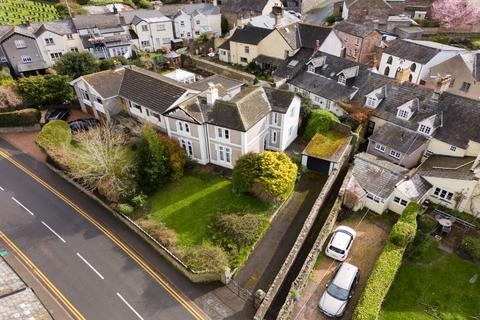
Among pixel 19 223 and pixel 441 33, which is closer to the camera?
pixel 19 223

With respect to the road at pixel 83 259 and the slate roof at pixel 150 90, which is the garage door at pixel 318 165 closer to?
the slate roof at pixel 150 90

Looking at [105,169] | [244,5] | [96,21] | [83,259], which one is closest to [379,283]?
[83,259]

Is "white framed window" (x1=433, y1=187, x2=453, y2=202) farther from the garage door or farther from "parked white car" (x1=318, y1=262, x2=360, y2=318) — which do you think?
"parked white car" (x1=318, y1=262, x2=360, y2=318)

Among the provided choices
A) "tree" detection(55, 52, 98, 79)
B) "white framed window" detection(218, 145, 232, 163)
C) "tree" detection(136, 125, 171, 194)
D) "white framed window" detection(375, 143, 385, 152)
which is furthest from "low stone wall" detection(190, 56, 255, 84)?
"tree" detection(136, 125, 171, 194)

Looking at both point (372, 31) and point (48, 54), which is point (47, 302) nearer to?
point (48, 54)

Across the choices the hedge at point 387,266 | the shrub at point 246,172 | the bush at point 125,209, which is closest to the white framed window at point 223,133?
the shrub at point 246,172

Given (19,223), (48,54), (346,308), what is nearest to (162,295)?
(346,308)

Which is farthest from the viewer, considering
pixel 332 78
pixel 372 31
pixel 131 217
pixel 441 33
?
pixel 441 33
